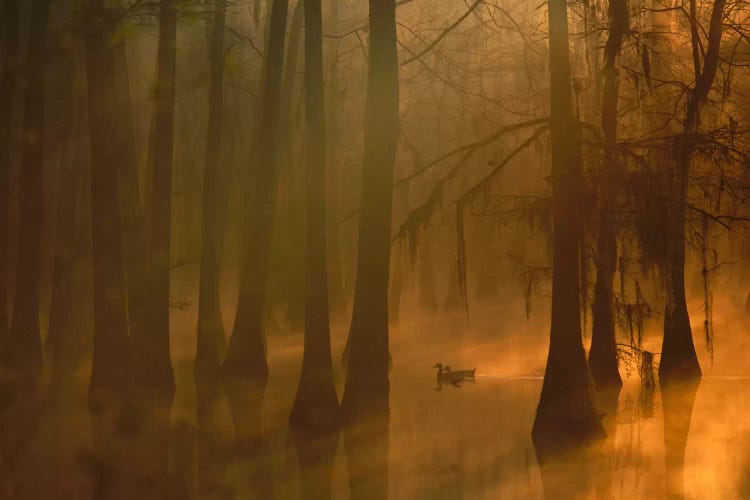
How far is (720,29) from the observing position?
19.5 m

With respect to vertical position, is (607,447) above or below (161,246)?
below

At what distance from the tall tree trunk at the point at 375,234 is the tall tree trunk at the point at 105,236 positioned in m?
4.24

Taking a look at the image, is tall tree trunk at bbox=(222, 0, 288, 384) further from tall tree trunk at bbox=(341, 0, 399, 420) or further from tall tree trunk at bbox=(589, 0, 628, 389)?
tall tree trunk at bbox=(589, 0, 628, 389)

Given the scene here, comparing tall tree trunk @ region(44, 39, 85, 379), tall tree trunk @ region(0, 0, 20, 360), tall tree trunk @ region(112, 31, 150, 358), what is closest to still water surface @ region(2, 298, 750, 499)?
tall tree trunk @ region(112, 31, 150, 358)

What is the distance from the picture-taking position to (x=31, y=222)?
71.4ft

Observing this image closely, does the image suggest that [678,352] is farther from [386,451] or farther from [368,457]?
[368,457]

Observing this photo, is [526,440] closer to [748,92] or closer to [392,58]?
[392,58]

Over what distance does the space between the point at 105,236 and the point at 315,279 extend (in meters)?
3.76

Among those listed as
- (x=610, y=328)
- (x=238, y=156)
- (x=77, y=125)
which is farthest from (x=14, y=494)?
(x=238, y=156)

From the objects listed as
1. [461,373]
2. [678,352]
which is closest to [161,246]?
[461,373]

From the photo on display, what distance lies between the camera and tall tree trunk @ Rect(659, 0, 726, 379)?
1644cm

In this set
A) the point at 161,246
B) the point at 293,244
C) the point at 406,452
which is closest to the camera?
the point at 406,452

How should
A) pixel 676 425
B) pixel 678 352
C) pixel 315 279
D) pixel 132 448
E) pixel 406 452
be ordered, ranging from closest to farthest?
1. pixel 406 452
2. pixel 132 448
3. pixel 676 425
4. pixel 315 279
5. pixel 678 352

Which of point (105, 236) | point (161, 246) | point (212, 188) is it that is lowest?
point (161, 246)
